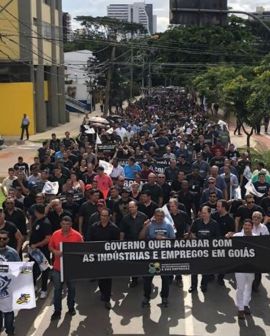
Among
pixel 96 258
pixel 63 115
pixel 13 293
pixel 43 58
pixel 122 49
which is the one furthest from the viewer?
pixel 122 49

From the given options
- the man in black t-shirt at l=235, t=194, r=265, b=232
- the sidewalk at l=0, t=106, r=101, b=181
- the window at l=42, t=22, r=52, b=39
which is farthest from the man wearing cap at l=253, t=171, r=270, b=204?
the window at l=42, t=22, r=52, b=39

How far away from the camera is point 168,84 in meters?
136

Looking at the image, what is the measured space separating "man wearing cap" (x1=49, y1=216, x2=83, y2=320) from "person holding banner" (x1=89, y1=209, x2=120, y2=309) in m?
0.45

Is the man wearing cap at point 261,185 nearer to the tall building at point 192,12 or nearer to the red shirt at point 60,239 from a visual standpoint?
the tall building at point 192,12

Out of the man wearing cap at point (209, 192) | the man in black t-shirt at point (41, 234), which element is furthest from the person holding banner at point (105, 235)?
the man wearing cap at point (209, 192)

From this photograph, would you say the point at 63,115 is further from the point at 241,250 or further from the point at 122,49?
the point at 241,250

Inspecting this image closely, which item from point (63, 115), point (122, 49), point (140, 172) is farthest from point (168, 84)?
point (140, 172)

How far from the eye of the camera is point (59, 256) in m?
8.93

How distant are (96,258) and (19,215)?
2062mm

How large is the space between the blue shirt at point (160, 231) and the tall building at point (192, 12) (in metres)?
3.26

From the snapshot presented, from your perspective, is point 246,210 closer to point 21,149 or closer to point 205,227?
point 205,227

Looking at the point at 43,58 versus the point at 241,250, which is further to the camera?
the point at 43,58

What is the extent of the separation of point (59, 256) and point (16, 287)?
0.89 metres

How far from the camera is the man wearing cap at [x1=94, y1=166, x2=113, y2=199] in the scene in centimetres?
1356
